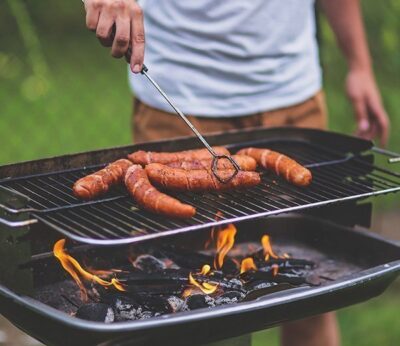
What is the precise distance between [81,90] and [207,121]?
503cm

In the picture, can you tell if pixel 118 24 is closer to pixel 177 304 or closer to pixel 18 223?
pixel 18 223

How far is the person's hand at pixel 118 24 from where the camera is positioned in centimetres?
242

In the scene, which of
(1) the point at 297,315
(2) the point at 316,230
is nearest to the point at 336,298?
(1) the point at 297,315

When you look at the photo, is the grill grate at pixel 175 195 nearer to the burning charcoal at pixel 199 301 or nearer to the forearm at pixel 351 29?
the burning charcoal at pixel 199 301

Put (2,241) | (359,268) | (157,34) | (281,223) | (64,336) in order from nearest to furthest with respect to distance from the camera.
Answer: (64,336) < (2,241) < (359,268) < (281,223) < (157,34)

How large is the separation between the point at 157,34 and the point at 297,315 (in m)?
1.47

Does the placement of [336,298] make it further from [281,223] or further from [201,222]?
[281,223]

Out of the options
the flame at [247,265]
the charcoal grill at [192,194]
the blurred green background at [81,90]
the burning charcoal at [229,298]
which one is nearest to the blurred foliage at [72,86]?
the blurred green background at [81,90]

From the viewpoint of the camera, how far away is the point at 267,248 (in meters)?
3.04

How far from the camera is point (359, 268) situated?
2.99m

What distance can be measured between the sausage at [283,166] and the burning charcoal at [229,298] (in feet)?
1.39

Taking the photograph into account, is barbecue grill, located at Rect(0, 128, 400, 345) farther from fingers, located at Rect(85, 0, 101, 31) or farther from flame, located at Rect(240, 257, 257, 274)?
fingers, located at Rect(85, 0, 101, 31)

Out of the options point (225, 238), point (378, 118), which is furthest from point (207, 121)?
point (378, 118)

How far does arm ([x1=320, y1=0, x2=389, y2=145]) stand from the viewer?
12.3 ft
